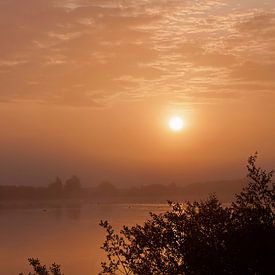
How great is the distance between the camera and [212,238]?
8203 mm

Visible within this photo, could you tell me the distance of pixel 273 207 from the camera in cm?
846

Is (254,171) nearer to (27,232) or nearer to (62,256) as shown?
(62,256)

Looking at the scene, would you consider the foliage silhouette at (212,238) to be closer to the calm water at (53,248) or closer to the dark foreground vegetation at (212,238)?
the dark foreground vegetation at (212,238)

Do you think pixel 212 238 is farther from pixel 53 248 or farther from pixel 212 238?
pixel 53 248

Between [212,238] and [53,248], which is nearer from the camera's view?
[212,238]

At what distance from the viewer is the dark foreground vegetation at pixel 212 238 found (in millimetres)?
7613

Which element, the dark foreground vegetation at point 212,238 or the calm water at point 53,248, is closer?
the dark foreground vegetation at point 212,238

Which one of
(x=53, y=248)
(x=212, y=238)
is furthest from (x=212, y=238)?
(x=53, y=248)

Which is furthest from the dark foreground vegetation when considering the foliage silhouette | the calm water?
the calm water

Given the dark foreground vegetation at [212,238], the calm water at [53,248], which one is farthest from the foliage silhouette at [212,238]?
the calm water at [53,248]

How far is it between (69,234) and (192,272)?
2657 inches

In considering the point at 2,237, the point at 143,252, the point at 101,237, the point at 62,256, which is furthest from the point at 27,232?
the point at 143,252

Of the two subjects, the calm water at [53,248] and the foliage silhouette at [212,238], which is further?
the calm water at [53,248]

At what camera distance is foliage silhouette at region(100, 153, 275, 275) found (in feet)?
25.0
